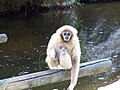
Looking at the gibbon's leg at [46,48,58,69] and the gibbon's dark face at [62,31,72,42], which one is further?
the gibbon's leg at [46,48,58,69]

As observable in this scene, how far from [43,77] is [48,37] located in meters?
10.7

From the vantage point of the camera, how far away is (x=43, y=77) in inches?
227

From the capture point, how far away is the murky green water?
11352mm

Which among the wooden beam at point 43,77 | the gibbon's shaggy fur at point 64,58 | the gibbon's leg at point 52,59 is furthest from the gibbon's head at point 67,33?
the wooden beam at point 43,77

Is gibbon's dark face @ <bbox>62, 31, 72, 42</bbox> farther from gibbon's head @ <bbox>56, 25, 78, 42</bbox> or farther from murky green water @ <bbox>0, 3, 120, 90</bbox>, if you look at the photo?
murky green water @ <bbox>0, 3, 120, 90</bbox>

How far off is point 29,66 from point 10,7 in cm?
1134

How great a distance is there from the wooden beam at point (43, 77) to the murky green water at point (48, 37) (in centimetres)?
400

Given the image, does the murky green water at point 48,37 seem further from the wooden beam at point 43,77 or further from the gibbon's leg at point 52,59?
the wooden beam at point 43,77

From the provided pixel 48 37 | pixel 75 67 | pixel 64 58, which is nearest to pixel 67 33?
pixel 64 58

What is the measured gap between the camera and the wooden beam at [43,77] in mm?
5472

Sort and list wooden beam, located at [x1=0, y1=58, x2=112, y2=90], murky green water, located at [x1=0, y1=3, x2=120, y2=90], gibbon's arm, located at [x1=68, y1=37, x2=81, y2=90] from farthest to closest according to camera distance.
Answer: murky green water, located at [x1=0, y1=3, x2=120, y2=90] → gibbon's arm, located at [x1=68, y1=37, x2=81, y2=90] → wooden beam, located at [x1=0, y1=58, x2=112, y2=90]

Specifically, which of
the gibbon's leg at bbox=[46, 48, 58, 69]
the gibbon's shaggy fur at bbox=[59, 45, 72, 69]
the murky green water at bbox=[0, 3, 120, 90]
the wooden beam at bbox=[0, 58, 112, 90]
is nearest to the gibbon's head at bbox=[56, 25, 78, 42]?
the gibbon's shaggy fur at bbox=[59, 45, 72, 69]

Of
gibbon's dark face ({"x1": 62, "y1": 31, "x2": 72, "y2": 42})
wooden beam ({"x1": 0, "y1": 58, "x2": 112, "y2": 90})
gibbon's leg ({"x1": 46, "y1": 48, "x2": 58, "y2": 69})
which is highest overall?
gibbon's dark face ({"x1": 62, "y1": 31, "x2": 72, "y2": 42})

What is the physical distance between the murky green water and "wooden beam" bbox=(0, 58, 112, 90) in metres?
4.00
